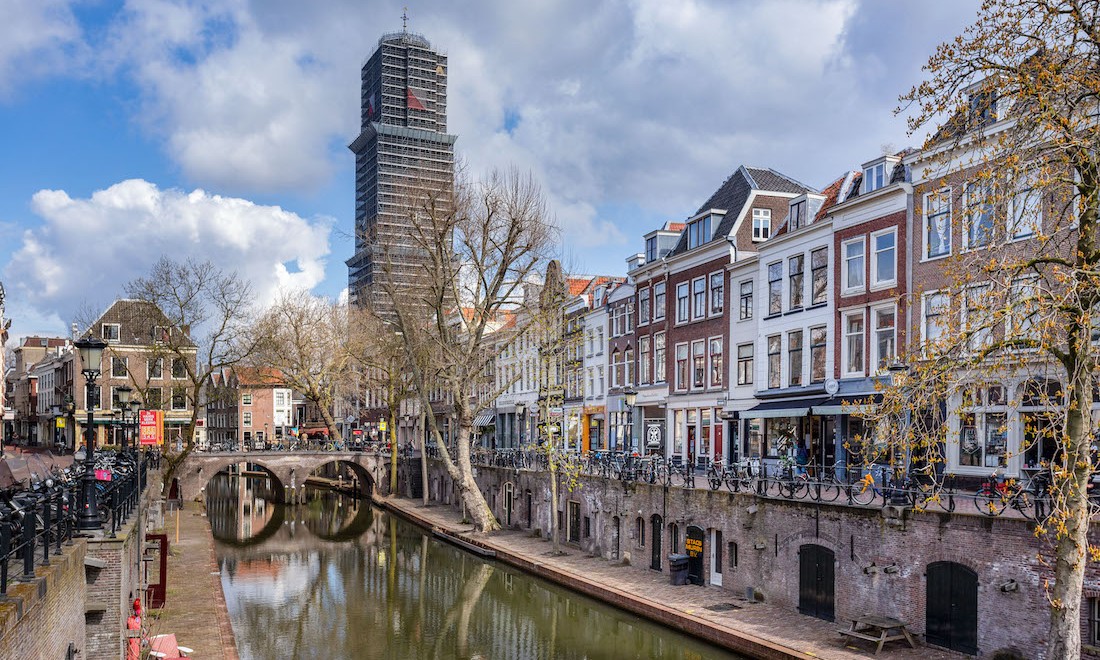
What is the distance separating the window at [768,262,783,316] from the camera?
3481 centimetres

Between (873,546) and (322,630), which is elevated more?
(873,546)

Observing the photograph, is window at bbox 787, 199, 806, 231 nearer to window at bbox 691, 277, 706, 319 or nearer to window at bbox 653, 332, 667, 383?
window at bbox 691, 277, 706, 319

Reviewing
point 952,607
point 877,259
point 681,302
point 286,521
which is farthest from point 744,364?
point 286,521

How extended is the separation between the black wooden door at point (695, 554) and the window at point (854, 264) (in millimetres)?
9542

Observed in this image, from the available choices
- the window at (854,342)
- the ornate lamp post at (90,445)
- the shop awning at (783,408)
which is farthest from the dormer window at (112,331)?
the ornate lamp post at (90,445)

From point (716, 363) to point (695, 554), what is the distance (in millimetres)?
12734

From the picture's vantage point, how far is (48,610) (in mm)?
10695

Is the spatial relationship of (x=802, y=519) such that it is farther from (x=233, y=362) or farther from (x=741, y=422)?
(x=233, y=362)

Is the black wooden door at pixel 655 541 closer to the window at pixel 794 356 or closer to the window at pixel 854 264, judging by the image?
the window at pixel 794 356

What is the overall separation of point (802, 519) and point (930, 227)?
9.71 meters

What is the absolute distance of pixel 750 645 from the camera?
21.3 m

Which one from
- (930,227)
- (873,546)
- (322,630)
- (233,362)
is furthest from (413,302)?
(873,546)

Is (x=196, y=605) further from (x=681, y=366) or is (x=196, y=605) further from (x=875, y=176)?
(x=875, y=176)

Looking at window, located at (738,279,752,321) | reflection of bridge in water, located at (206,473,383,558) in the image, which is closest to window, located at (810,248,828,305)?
window, located at (738,279,752,321)
